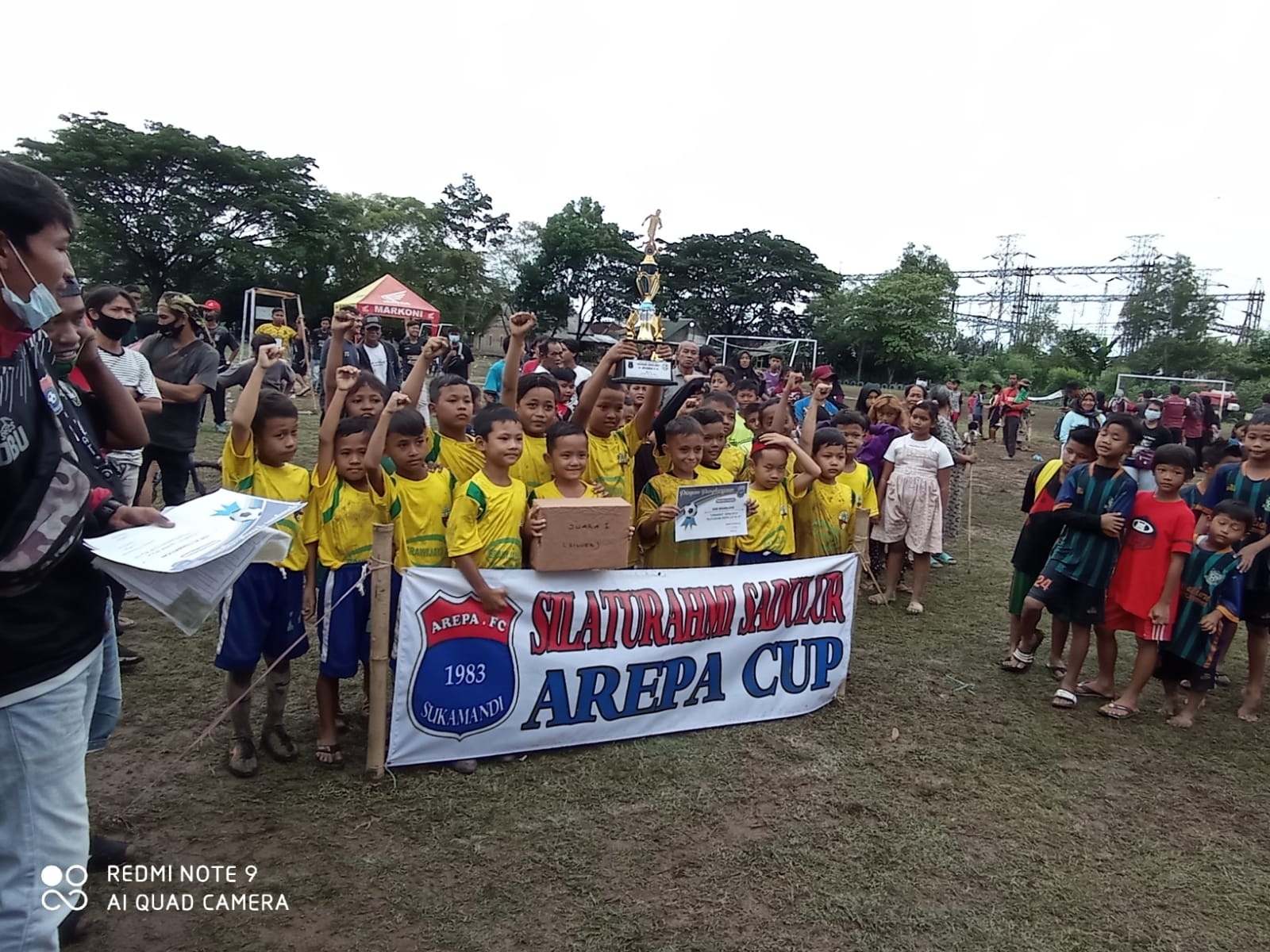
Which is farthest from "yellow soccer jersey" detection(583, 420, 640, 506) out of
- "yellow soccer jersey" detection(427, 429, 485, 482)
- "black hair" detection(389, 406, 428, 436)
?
"black hair" detection(389, 406, 428, 436)

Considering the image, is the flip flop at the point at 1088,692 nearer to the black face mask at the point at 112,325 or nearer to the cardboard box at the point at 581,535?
the cardboard box at the point at 581,535

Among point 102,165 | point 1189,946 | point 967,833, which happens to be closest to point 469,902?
point 967,833

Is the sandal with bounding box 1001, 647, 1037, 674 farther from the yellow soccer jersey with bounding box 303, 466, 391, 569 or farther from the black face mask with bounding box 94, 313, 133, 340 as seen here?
the black face mask with bounding box 94, 313, 133, 340

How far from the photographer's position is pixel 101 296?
14.2ft

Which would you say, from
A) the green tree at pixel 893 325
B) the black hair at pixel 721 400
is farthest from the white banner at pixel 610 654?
the green tree at pixel 893 325

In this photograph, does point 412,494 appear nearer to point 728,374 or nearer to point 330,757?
point 330,757

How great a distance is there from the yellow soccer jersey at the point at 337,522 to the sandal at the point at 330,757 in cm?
86

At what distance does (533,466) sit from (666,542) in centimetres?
95

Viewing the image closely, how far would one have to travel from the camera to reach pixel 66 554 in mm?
1735

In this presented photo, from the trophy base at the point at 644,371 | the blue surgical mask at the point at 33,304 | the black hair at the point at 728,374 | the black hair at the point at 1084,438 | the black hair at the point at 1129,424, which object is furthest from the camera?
the black hair at the point at 728,374

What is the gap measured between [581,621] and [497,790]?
2.77ft

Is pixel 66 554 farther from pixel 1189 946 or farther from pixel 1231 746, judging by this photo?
pixel 1231 746

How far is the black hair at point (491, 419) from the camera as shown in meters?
3.72

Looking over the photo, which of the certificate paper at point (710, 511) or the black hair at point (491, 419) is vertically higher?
the black hair at point (491, 419)
